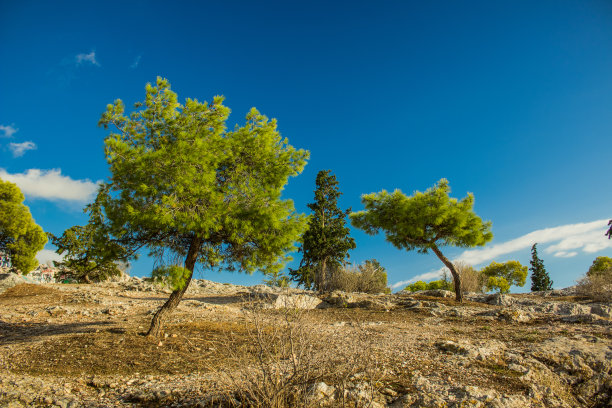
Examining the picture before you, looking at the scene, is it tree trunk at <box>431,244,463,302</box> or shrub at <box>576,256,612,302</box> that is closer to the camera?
A: shrub at <box>576,256,612,302</box>

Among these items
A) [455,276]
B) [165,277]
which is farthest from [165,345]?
[455,276]

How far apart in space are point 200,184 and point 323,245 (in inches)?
670

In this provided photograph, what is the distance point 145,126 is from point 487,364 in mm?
7901

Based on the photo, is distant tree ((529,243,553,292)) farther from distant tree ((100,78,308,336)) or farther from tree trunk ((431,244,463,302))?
distant tree ((100,78,308,336))

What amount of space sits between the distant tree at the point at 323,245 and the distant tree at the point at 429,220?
581 centimetres

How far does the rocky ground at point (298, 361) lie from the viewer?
2999mm

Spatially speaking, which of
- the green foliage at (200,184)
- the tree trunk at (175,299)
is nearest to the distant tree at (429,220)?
the green foliage at (200,184)

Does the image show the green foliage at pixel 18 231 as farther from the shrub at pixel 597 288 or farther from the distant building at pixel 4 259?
the shrub at pixel 597 288

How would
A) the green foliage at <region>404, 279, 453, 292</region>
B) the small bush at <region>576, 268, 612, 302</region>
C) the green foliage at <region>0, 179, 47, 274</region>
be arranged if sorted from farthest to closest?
the green foliage at <region>404, 279, 453, 292</region> → the green foliage at <region>0, 179, 47, 274</region> → the small bush at <region>576, 268, 612, 302</region>

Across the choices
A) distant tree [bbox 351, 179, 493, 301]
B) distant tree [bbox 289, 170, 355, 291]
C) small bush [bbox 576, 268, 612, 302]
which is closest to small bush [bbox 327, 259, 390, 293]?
distant tree [bbox 289, 170, 355, 291]

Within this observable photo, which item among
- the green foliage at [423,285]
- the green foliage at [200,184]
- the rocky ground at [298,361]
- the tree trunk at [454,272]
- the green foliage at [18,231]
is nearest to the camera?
the rocky ground at [298,361]

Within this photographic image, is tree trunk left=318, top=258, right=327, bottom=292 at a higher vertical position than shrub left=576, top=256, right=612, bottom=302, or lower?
higher

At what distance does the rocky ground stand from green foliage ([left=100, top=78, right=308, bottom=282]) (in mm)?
1723

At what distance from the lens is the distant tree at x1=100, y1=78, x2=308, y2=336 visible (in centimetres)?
619
